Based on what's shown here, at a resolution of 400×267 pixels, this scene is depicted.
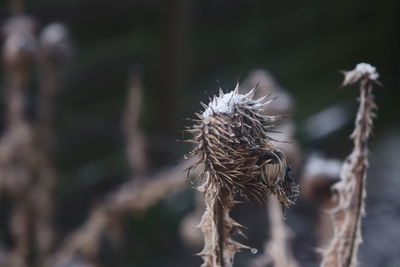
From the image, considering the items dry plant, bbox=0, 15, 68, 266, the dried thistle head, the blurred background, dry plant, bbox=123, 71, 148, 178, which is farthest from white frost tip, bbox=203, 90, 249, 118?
dry plant, bbox=0, 15, 68, 266

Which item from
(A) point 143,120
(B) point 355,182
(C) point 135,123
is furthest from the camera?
(A) point 143,120

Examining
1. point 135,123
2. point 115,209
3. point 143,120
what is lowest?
point 115,209

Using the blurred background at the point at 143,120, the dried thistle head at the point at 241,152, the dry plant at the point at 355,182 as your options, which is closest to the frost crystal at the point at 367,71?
the dry plant at the point at 355,182

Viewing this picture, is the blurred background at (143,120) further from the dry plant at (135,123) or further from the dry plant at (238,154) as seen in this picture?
the dry plant at (238,154)

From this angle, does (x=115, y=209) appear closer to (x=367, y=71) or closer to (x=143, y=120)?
(x=367, y=71)

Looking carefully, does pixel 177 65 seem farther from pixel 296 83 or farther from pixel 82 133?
pixel 296 83

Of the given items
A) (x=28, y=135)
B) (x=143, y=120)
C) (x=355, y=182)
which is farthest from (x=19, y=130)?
→ (x=143, y=120)

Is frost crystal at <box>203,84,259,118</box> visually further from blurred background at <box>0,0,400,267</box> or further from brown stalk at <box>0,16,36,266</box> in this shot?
brown stalk at <box>0,16,36,266</box>
